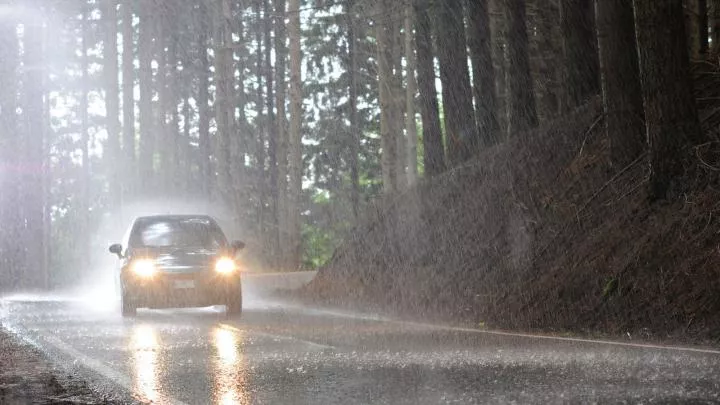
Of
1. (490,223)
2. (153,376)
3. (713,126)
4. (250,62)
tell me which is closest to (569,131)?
(490,223)

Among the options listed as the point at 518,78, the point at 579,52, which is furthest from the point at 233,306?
the point at 518,78

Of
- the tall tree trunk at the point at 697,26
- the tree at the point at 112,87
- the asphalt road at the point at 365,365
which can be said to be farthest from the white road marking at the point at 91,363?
the tree at the point at 112,87

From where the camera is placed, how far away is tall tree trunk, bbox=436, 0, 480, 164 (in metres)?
28.0

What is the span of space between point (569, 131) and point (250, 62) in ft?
163

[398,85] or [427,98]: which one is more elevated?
[398,85]

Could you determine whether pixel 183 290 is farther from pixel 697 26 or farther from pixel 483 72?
pixel 697 26

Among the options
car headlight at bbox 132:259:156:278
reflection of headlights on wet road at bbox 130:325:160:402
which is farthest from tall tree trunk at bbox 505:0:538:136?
reflection of headlights on wet road at bbox 130:325:160:402

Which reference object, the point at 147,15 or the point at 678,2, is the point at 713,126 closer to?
the point at 678,2

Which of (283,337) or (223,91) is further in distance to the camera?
(223,91)

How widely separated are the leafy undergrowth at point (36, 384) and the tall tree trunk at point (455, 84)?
1591cm

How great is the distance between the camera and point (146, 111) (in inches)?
2183

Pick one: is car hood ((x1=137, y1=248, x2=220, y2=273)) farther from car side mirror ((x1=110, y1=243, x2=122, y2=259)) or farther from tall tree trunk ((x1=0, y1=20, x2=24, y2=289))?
tall tree trunk ((x1=0, y1=20, x2=24, y2=289))

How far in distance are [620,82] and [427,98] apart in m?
10.9

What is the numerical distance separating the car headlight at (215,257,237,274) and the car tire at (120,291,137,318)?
167cm
